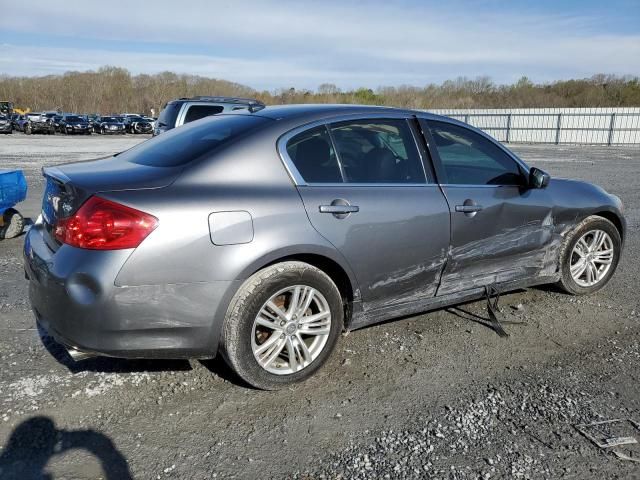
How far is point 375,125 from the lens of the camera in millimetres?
3674

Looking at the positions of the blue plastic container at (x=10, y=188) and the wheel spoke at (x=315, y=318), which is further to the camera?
the blue plastic container at (x=10, y=188)

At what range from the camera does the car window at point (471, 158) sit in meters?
3.90

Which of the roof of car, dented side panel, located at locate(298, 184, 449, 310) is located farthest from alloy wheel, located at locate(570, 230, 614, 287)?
the roof of car

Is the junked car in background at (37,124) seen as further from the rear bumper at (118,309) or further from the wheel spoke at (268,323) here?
the wheel spoke at (268,323)

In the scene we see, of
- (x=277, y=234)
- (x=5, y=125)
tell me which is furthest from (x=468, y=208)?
(x=5, y=125)

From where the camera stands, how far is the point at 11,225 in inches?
261

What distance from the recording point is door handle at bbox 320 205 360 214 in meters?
3.16

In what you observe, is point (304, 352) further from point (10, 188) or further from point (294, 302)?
point (10, 188)

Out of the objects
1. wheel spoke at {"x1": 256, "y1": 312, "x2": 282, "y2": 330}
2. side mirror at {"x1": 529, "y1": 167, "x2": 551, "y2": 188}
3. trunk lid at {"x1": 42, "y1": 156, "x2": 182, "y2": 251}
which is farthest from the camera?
side mirror at {"x1": 529, "y1": 167, "x2": 551, "y2": 188}

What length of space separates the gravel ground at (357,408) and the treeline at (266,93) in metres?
56.4

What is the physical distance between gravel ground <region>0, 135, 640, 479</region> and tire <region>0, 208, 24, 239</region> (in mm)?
2750

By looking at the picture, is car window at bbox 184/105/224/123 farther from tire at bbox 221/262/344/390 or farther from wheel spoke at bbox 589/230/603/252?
tire at bbox 221/262/344/390

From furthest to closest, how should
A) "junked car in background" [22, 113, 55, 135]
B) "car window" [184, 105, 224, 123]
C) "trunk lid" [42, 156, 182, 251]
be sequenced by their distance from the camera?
"junked car in background" [22, 113, 55, 135], "car window" [184, 105, 224, 123], "trunk lid" [42, 156, 182, 251]

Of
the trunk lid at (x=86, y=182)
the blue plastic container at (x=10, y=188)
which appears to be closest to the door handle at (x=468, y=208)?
the trunk lid at (x=86, y=182)
